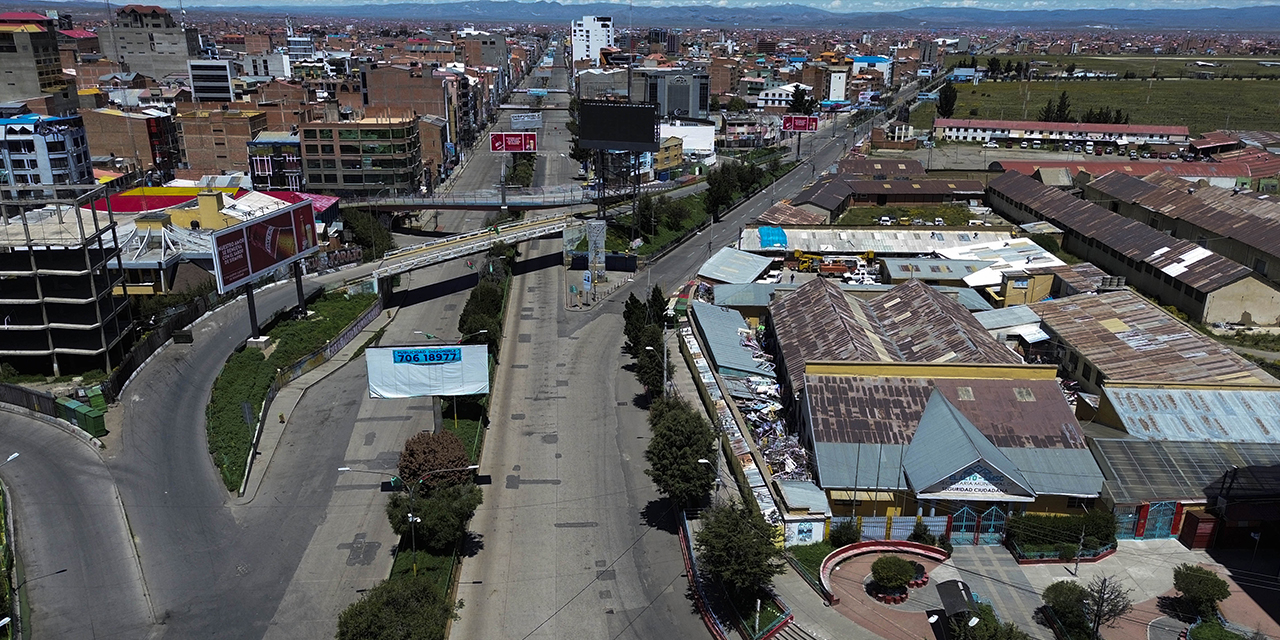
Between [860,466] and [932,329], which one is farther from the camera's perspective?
[932,329]

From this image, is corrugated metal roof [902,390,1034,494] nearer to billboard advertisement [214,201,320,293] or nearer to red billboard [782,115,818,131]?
billboard advertisement [214,201,320,293]

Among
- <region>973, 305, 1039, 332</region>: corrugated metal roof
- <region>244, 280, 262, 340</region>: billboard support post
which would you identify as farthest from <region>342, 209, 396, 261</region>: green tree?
<region>973, 305, 1039, 332</region>: corrugated metal roof

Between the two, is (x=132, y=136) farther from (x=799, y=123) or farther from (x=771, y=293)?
(x=799, y=123)

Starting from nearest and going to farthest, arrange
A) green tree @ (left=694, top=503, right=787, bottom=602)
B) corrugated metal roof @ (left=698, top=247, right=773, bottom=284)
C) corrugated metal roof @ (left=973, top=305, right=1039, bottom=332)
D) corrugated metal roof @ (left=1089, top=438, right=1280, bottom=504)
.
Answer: green tree @ (left=694, top=503, right=787, bottom=602)
corrugated metal roof @ (left=1089, top=438, right=1280, bottom=504)
corrugated metal roof @ (left=973, top=305, right=1039, bottom=332)
corrugated metal roof @ (left=698, top=247, right=773, bottom=284)

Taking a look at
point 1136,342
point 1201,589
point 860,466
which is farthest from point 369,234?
point 1201,589

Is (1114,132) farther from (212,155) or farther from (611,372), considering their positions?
(212,155)

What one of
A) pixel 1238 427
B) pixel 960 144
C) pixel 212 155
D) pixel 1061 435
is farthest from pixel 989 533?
pixel 960 144

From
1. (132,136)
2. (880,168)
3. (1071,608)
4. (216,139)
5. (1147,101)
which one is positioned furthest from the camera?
(1147,101)
